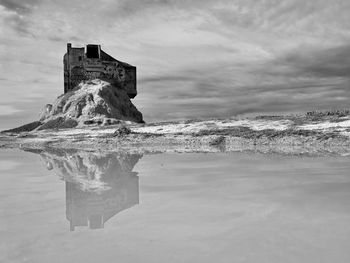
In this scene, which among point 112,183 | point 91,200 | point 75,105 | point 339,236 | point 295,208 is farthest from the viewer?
point 75,105

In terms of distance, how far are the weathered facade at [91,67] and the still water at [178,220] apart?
41268 mm

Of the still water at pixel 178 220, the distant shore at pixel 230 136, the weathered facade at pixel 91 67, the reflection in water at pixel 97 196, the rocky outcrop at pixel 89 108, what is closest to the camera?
the still water at pixel 178 220

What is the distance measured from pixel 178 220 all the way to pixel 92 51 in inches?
1820

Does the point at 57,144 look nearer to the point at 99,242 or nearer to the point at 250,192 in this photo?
the point at 250,192

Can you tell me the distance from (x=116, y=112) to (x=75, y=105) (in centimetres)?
459

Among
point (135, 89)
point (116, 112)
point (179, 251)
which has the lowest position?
point (179, 251)

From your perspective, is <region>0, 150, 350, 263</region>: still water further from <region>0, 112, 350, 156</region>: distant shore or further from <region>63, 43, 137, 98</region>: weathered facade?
<region>63, 43, 137, 98</region>: weathered facade

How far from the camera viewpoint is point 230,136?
73.6 feet

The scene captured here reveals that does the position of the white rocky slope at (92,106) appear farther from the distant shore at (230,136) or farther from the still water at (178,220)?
the still water at (178,220)

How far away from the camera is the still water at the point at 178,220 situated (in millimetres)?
3229

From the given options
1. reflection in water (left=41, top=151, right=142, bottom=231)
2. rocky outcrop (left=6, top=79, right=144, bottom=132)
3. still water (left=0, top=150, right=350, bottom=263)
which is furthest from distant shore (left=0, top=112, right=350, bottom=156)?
still water (left=0, top=150, right=350, bottom=263)

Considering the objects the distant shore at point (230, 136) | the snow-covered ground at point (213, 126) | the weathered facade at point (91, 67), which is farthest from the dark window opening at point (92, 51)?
the snow-covered ground at point (213, 126)

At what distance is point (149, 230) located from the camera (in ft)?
12.8

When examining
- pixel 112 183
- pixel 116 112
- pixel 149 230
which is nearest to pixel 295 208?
pixel 149 230
